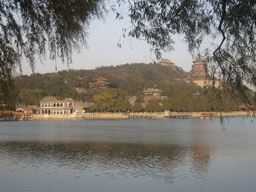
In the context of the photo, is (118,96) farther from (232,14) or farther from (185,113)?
(232,14)

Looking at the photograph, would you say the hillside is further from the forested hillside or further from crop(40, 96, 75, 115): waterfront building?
crop(40, 96, 75, 115): waterfront building

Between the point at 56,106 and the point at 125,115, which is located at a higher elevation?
the point at 56,106

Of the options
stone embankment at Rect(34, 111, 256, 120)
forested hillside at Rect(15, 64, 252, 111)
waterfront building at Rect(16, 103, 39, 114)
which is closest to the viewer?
forested hillside at Rect(15, 64, 252, 111)

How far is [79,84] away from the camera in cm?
8181

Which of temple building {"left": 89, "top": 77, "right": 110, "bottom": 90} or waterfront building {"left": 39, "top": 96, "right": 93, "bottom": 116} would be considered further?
temple building {"left": 89, "top": 77, "right": 110, "bottom": 90}

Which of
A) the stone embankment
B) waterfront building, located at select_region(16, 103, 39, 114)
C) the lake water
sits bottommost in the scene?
the lake water

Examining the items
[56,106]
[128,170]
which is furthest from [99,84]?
[128,170]

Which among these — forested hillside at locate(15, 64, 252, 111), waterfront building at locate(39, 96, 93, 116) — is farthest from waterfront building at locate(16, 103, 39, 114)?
waterfront building at locate(39, 96, 93, 116)

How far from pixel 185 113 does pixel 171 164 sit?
50700mm

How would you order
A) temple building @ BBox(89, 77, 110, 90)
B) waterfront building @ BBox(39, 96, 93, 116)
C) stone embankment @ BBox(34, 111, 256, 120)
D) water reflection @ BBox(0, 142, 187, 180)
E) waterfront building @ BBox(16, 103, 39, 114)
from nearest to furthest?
water reflection @ BBox(0, 142, 187, 180) < stone embankment @ BBox(34, 111, 256, 120) < waterfront building @ BBox(39, 96, 93, 116) < waterfront building @ BBox(16, 103, 39, 114) < temple building @ BBox(89, 77, 110, 90)

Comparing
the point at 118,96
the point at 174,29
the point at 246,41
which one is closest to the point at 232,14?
the point at 246,41

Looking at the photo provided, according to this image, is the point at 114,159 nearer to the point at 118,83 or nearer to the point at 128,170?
the point at 128,170

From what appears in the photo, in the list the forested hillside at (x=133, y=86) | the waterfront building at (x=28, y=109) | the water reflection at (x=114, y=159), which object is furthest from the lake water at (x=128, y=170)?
the waterfront building at (x=28, y=109)

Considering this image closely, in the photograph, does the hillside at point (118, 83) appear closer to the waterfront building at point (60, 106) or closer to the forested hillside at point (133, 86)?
the forested hillside at point (133, 86)
